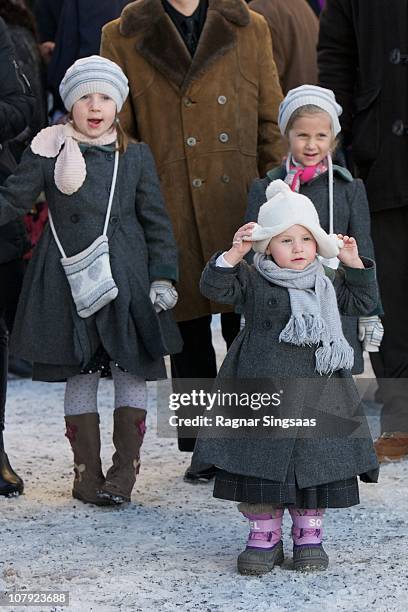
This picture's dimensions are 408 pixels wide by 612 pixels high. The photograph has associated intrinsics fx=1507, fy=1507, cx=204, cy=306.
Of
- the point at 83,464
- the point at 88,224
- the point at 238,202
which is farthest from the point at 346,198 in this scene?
the point at 83,464

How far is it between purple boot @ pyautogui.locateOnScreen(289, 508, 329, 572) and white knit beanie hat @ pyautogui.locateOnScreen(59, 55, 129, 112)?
1626 mm

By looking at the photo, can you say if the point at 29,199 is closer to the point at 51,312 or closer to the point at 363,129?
the point at 51,312

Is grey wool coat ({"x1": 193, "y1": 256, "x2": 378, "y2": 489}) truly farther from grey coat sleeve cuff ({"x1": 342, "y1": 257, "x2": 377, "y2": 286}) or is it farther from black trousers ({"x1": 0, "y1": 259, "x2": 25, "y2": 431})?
black trousers ({"x1": 0, "y1": 259, "x2": 25, "y2": 431})

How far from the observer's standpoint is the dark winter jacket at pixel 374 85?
5805 mm

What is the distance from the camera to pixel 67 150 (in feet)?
16.6

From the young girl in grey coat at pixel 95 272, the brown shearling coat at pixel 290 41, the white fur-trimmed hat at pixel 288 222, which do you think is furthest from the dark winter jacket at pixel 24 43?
the white fur-trimmed hat at pixel 288 222

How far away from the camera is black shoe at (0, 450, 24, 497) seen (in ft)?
17.4

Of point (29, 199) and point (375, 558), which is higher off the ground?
point (29, 199)

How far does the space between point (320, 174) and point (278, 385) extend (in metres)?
1.03

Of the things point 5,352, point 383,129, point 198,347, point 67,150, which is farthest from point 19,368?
point 67,150

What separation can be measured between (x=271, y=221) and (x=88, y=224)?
940mm

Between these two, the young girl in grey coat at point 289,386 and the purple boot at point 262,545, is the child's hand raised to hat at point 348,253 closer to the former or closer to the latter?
the young girl in grey coat at point 289,386

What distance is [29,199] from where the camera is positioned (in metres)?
5.12

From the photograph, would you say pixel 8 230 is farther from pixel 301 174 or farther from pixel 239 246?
pixel 239 246
